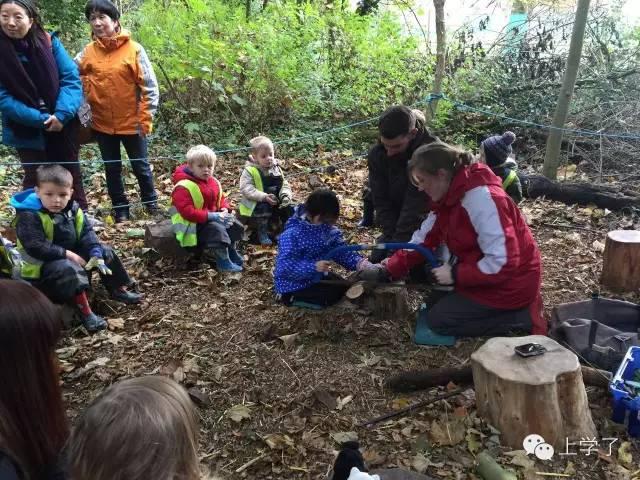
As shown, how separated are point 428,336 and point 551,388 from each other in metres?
1.17

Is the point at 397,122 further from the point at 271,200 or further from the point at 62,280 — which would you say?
the point at 62,280

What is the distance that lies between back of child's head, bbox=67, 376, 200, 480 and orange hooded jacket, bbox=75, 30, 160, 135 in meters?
4.91

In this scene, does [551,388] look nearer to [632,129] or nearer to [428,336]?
[428,336]

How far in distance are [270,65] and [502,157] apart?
5.14m

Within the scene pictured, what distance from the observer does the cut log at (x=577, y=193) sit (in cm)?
641

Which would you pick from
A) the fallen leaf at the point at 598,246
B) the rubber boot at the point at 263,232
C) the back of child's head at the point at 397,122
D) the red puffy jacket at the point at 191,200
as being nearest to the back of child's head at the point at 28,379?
the back of child's head at the point at 397,122

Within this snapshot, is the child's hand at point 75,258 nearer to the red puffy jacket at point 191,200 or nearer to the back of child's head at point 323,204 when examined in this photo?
the red puffy jacket at point 191,200

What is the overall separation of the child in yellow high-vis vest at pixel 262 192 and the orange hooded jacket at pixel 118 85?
1.31 metres

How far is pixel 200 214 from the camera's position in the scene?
5066mm

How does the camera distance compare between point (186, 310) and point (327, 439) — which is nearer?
point (327, 439)

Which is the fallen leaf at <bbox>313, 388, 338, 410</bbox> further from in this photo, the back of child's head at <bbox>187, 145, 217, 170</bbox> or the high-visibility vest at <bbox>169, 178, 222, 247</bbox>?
the back of child's head at <bbox>187, 145, 217, 170</bbox>

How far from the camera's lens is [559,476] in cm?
277

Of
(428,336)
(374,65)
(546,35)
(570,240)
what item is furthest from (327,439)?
(546,35)

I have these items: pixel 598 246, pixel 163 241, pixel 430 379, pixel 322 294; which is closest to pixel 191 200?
pixel 163 241
